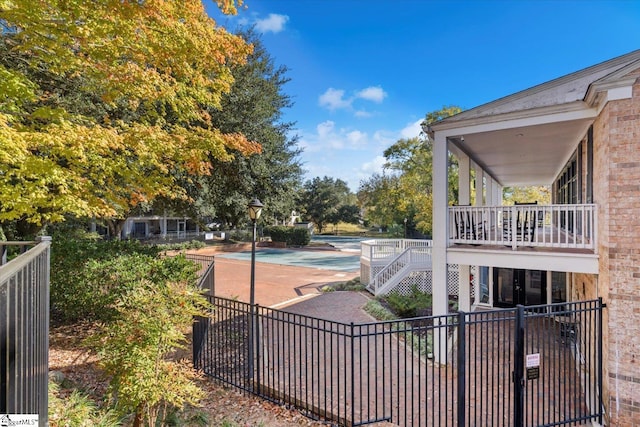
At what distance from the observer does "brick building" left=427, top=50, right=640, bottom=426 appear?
17.3ft

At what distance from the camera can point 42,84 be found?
9914 mm

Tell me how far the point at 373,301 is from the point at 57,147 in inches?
399

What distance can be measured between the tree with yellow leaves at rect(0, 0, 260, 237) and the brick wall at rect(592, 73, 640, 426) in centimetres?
735

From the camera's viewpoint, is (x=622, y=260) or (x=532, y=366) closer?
(x=532, y=366)

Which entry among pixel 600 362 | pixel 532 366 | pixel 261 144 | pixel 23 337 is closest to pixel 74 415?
pixel 23 337

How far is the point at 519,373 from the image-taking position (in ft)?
16.8

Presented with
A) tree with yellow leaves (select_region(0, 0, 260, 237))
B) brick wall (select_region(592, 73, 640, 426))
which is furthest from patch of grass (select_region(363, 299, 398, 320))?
tree with yellow leaves (select_region(0, 0, 260, 237))

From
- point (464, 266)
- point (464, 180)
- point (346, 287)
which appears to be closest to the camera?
point (464, 266)

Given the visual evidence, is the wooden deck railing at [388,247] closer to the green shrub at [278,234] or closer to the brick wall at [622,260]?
the brick wall at [622,260]

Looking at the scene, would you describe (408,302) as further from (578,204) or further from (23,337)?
(23,337)

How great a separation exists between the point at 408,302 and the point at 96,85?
11265 millimetres

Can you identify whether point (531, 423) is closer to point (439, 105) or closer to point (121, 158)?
point (121, 158)

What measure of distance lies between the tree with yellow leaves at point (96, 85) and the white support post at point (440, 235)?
5.02 metres

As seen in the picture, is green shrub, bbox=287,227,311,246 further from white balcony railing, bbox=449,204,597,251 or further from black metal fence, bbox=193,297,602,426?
black metal fence, bbox=193,297,602,426
